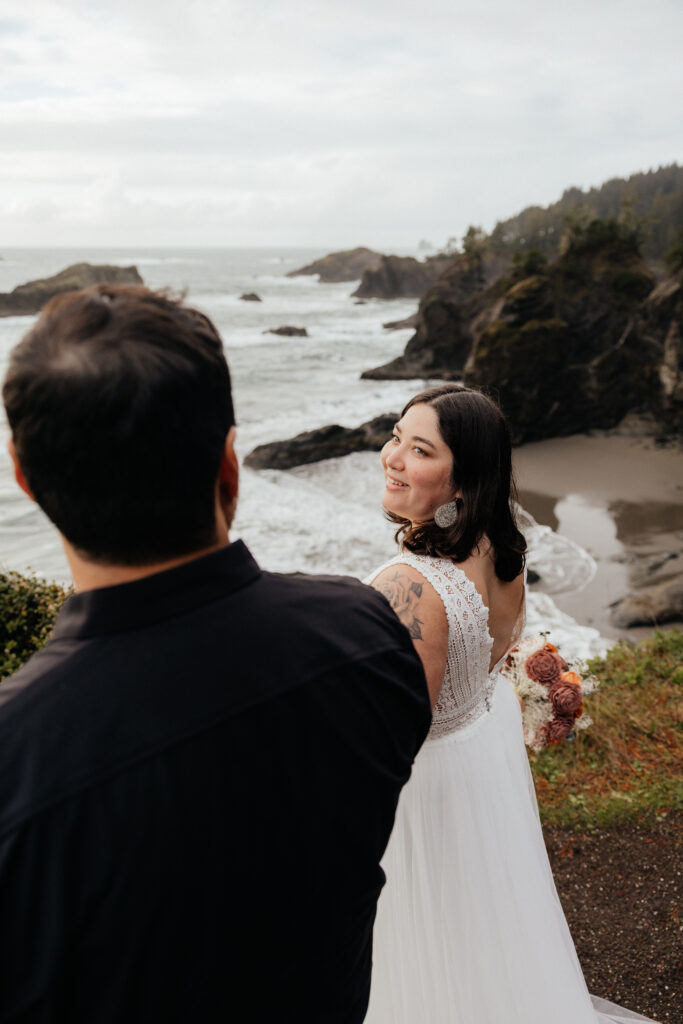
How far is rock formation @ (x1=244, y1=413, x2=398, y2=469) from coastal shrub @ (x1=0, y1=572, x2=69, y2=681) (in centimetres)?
1386

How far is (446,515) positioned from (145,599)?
1.52m

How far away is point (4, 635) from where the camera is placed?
17.5ft

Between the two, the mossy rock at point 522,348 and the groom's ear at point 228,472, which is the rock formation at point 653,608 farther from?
the mossy rock at point 522,348

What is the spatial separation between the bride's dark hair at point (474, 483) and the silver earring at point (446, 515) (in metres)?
0.01

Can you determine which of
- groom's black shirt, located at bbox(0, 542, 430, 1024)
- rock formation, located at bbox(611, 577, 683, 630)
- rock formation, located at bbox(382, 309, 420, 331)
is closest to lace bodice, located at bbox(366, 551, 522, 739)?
groom's black shirt, located at bbox(0, 542, 430, 1024)

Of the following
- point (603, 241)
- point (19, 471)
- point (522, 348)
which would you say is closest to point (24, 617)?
point (19, 471)

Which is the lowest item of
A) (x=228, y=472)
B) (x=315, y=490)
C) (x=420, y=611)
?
(x=315, y=490)

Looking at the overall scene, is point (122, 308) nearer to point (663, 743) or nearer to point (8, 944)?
point (8, 944)

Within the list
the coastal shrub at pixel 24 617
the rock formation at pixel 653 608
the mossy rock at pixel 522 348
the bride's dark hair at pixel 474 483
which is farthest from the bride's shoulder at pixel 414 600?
the mossy rock at pixel 522 348

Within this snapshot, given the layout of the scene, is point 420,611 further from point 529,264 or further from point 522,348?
point 529,264

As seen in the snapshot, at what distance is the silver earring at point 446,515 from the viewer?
96.8 inches

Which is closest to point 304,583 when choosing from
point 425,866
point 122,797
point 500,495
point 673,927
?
point 122,797

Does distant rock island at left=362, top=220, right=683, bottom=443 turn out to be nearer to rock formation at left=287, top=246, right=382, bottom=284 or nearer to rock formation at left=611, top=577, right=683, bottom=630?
rock formation at left=611, top=577, right=683, bottom=630

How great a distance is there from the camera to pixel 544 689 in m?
5.05
